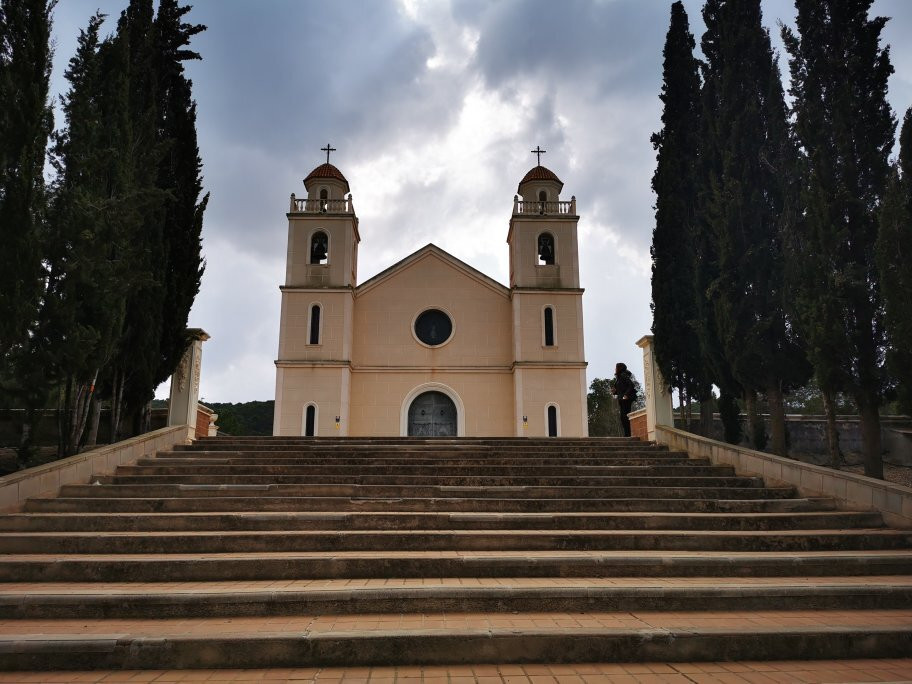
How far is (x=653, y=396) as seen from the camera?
439 inches

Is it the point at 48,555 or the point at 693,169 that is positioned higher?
the point at 693,169

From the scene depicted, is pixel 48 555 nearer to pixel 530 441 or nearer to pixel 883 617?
pixel 883 617

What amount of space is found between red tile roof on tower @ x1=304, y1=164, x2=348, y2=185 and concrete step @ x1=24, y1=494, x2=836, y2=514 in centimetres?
1661

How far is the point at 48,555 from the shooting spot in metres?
5.05

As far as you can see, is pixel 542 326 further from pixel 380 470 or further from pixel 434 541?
pixel 434 541

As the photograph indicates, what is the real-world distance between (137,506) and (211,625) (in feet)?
10.2

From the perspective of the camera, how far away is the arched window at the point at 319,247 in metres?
20.6

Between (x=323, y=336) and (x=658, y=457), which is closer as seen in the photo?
(x=658, y=457)

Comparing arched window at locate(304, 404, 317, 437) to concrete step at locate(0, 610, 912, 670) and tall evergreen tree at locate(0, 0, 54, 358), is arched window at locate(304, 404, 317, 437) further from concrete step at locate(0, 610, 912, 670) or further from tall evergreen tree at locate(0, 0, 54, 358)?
concrete step at locate(0, 610, 912, 670)

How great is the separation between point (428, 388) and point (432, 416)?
3.04 feet

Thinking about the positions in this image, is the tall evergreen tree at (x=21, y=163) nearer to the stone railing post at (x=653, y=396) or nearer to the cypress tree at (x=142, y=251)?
the cypress tree at (x=142, y=251)

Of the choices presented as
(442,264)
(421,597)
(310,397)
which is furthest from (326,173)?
(421,597)

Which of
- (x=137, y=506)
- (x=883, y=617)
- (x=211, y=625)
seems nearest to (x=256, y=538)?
(x=211, y=625)

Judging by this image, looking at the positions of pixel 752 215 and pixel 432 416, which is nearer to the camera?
pixel 752 215
